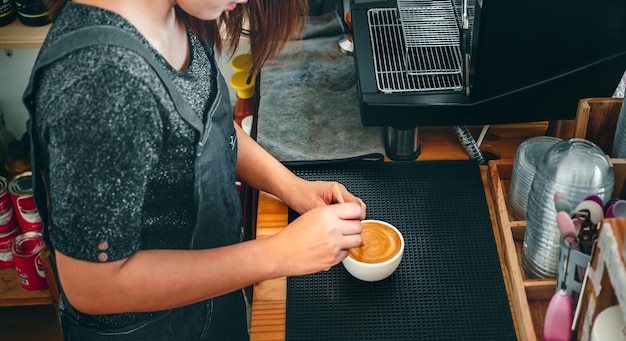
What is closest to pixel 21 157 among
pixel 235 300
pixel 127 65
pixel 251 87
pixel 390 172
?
pixel 251 87

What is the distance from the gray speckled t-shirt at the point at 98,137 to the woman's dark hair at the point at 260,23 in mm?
265

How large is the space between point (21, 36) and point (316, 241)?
1.24 m

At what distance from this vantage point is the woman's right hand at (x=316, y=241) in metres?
1.06

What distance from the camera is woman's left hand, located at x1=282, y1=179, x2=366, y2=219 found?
4.15 feet

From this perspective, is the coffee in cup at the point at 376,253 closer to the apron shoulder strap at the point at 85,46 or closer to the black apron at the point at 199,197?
the black apron at the point at 199,197

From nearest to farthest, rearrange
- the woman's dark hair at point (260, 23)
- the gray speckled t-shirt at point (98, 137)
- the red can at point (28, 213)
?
the gray speckled t-shirt at point (98, 137), the woman's dark hair at point (260, 23), the red can at point (28, 213)

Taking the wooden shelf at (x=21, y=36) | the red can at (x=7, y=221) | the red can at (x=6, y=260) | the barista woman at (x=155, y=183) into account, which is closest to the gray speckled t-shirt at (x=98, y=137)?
the barista woman at (x=155, y=183)

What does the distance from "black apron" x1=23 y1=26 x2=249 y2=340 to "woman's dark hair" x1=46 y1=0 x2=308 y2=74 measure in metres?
0.05

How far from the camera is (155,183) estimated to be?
0.98 meters

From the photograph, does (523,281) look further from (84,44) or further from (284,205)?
(84,44)

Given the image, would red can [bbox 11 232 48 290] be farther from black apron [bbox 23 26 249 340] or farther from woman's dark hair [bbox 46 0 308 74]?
woman's dark hair [bbox 46 0 308 74]

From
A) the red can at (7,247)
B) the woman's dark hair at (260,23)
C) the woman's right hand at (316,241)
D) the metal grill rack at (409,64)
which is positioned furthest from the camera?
the red can at (7,247)

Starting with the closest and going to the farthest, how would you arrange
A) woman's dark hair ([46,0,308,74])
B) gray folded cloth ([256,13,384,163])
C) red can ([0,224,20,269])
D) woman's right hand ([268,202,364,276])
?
woman's right hand ([268,202,364,276]) → woman's dark hair ([46,0,308,74]) → gray folded cloth ([256,13,384,163]) → red can ([0,224,20,269])

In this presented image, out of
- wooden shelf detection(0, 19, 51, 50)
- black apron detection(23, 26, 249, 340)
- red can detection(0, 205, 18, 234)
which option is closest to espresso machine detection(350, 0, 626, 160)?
black apron detection(23, 26, 249, 340)
